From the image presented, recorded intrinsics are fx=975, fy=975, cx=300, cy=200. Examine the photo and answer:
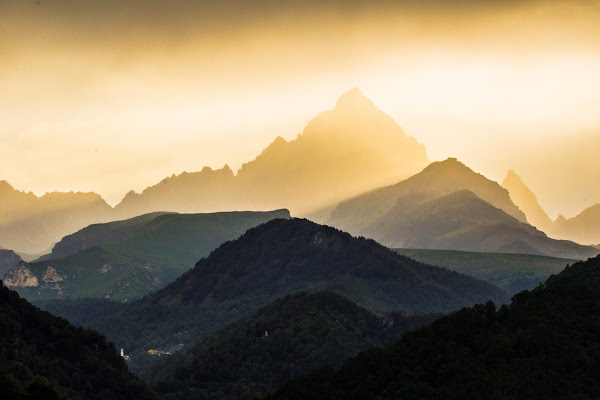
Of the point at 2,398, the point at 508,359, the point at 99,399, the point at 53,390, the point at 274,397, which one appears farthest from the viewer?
the point at 99,399

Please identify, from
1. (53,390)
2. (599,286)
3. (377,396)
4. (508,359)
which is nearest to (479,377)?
(508,359)

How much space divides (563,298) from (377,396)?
128ft

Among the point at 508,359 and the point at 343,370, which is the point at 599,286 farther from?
the point at 343,370

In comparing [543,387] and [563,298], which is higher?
[563,298]

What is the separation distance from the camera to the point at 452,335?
172625 mm

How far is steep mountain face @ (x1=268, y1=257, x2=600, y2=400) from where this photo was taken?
14812 cm

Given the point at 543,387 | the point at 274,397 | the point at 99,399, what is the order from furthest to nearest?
the point at 99,399, the point at 274,397, the point at 543,387

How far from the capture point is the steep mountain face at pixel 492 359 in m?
148

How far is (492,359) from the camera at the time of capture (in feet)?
521

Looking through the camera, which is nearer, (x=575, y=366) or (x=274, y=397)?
(x=575, y=366)

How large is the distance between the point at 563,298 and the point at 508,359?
21400 millimetres

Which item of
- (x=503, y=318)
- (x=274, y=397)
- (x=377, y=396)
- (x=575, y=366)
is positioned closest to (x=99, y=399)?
(x=274, y=397)

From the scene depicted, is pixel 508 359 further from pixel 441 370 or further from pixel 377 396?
pixel 377 396

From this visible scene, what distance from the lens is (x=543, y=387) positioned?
145 meters
